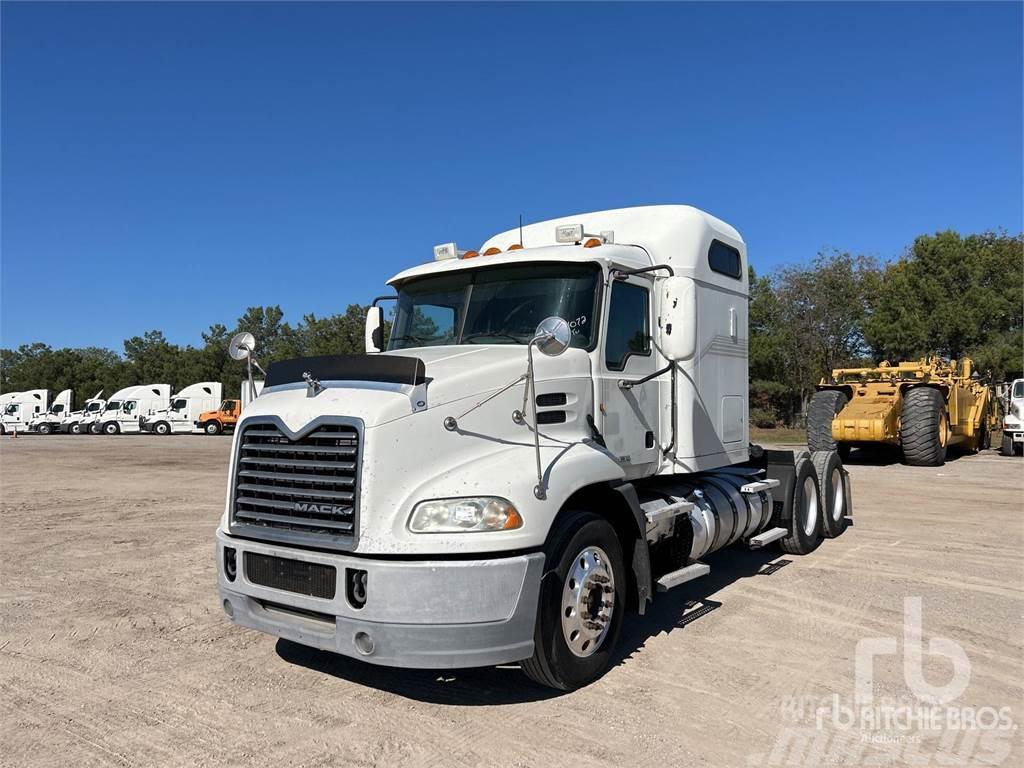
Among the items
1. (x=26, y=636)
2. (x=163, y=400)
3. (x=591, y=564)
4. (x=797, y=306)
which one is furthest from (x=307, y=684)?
(x=163, y=400)

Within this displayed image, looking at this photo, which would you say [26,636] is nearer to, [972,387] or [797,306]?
[972,387]

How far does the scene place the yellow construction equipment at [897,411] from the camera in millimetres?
17953

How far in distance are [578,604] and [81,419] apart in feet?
172

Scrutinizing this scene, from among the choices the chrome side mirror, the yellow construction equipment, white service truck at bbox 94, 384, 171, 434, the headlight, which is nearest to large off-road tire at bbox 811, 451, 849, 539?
the chrome side mirror

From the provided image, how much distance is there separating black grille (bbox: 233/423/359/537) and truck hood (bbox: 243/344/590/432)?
117 mm

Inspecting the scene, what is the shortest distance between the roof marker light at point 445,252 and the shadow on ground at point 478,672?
3257 mm

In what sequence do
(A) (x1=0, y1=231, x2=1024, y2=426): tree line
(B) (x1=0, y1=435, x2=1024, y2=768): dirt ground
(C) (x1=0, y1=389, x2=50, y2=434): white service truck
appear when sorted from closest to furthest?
(B) (x1=0, y1=435, x2=1024, y2=768): dirt ground < (A) (x1=0, y1=231, x2=1024, y2=426): tree line < (C) (x1=0, y1=389, x2=50, y2=434): white service truck

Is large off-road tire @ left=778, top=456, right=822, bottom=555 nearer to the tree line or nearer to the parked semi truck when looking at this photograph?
the tree line

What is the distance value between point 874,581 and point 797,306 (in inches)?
1527

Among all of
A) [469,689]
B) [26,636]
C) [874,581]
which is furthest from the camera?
[874,581]

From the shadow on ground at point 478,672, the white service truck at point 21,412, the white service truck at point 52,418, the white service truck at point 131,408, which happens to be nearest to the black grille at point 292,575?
the shadow on ground at point 478,672

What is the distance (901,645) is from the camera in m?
5.31

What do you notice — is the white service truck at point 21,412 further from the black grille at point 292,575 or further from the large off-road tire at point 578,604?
the large off-road tire at point 578,604

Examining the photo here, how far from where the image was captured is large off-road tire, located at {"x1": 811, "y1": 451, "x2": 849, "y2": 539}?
908 centimetres
